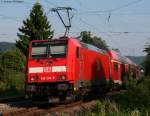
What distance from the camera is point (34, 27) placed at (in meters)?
72.2

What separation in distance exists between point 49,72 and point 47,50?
1138 millimetres

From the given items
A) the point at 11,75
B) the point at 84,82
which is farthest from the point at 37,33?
the point at 84,82

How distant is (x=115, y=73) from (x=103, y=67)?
6410 millimetres

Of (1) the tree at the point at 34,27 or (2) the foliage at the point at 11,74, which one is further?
(1) the tree at the point at 34,27

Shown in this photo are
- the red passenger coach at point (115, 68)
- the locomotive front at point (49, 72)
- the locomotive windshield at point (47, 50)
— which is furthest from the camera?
the red passenger coach at point (115, 68)

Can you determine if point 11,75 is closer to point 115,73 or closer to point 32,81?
point 115,73

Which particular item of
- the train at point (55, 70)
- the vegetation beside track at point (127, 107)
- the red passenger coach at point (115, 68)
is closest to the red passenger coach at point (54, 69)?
the train at point (55, 70)

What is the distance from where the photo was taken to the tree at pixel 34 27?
71.9 meters

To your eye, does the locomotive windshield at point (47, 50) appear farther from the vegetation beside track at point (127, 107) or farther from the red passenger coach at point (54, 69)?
the vegetation beside track at point (127, 107)

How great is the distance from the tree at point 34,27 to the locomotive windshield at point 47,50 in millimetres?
48245

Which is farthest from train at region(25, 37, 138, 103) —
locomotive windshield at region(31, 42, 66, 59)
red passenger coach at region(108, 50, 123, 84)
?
red passenger coach at region(108, 50, 123, 84)

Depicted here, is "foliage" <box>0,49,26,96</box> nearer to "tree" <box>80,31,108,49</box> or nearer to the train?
"tree" <box>80,31,108,49</box>

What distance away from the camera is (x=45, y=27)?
7250cm

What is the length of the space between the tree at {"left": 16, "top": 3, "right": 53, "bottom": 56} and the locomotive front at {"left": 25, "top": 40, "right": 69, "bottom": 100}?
48565 millimetres
